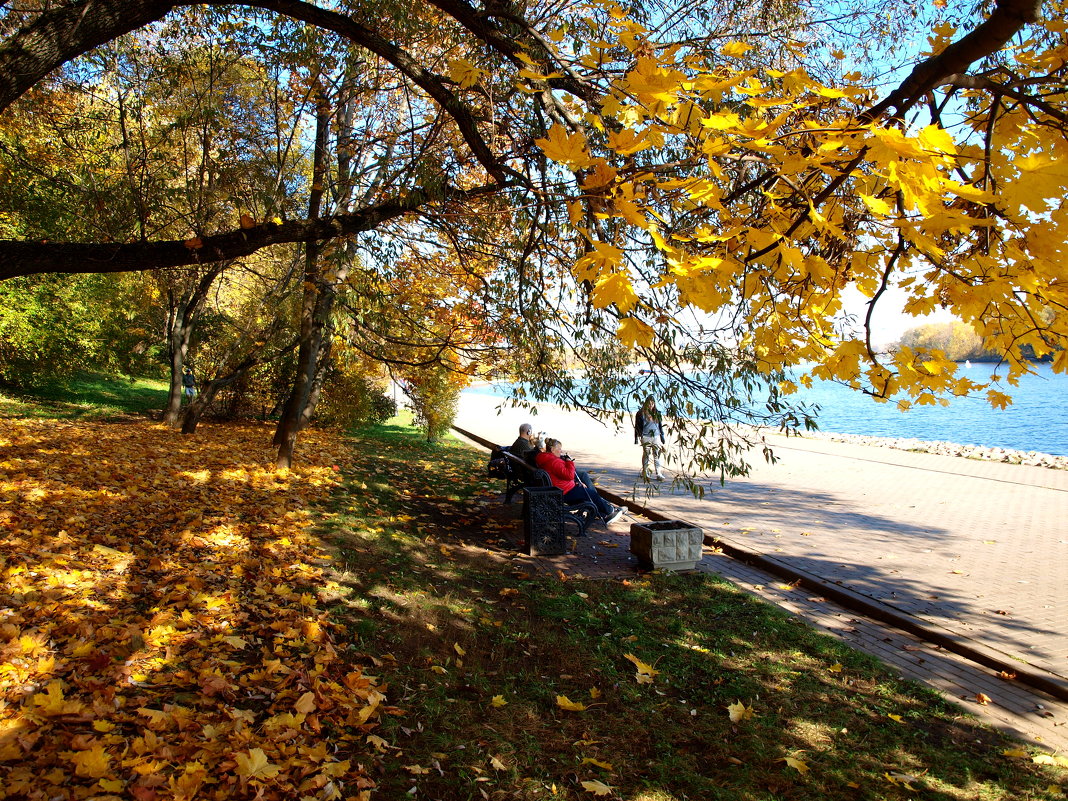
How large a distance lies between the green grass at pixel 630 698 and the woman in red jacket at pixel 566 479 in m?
1.66

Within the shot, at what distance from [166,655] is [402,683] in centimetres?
133

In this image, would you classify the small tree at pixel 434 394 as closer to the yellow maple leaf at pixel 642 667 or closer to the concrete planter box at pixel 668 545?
the concrete planter box at pixel 668 545

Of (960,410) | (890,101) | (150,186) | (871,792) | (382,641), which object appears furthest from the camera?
(960,410)

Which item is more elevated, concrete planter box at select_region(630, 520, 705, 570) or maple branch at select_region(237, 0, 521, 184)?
maple branch at select_region(237, 0, 521, 184)

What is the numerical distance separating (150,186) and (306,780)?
7698 millimetres

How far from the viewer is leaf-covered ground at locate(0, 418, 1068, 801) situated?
266 cm

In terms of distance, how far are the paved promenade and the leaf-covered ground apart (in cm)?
56

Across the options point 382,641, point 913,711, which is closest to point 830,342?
point 913,711

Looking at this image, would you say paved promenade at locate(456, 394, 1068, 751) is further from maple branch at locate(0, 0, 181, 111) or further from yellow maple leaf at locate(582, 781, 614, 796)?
maple branch at locate(0, 0, 181, 111)

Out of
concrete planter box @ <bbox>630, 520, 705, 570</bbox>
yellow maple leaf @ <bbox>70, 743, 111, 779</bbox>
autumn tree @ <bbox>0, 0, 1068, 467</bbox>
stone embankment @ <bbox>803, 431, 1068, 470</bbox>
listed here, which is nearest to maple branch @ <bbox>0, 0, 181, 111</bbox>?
autumn tree @ <bbox>0, 0, 1068, 467</bbox>

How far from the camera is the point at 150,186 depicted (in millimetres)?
7488

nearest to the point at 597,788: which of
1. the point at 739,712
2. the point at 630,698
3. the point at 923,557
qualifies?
the point at 630,698

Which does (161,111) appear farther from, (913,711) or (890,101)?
(913,711)

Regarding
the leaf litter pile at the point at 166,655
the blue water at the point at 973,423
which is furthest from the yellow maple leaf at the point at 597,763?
the blue water at the point at 973,423
